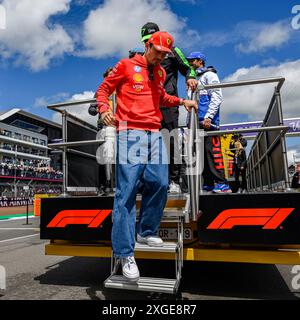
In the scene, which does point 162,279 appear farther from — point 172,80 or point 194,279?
point 172,80

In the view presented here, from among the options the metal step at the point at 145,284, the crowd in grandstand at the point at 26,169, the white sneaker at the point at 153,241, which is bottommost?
the metal step at the point at 145,284

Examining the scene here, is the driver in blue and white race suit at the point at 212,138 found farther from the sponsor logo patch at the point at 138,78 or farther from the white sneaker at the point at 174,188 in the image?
the sponsor logo patch at the point at 138,78

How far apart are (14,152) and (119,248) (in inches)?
2512

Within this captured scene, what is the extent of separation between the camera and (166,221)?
3199 millimetres

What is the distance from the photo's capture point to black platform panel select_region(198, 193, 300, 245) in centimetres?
294

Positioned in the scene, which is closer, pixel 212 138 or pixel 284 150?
pixel 284 150

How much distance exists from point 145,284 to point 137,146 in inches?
45.2

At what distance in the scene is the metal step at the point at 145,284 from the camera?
105 inches

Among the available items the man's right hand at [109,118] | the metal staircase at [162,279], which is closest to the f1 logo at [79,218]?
the metal staircase at [162,279]

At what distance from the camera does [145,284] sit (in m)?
2.72

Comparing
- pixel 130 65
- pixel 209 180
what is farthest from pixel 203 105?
pixel 130 65

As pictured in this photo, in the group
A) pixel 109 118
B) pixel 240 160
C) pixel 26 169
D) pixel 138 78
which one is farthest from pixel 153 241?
pixel 26 169

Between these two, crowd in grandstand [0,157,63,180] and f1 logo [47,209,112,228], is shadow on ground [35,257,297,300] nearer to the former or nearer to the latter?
f1 logo [47,209,112,228]

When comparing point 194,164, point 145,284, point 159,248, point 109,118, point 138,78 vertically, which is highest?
point 138,78
